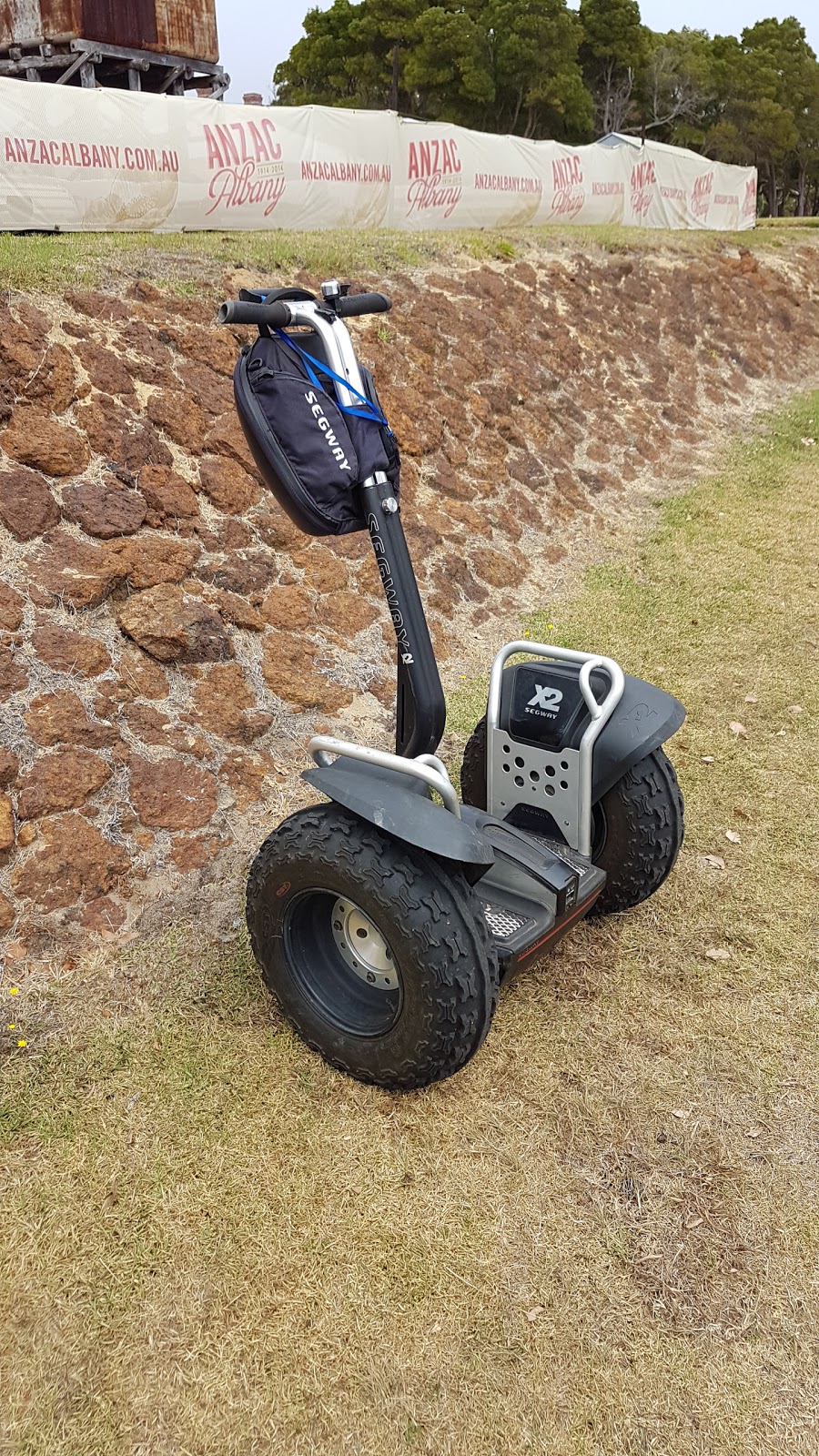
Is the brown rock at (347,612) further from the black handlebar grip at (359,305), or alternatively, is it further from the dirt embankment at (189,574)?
the black handlebar grip at (359,305)

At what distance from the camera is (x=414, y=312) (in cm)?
815

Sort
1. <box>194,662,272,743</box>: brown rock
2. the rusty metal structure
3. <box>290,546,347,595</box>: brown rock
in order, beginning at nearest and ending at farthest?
<box>194,662,272,743</box>: brown rock < <box>290,546,347,595</box>: brown rock < the rusty metal structure

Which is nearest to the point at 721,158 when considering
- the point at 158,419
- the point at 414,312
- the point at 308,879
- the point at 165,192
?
the point at 165,192

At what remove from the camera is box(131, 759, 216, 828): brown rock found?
4.01 metres

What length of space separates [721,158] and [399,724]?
153 ft

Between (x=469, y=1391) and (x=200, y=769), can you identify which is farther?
(x=200, y=769)

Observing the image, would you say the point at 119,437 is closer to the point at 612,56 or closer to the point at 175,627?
the point at 175,627

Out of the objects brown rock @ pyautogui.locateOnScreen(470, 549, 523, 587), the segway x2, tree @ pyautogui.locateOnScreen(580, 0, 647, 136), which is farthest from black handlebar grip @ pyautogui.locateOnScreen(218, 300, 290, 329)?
tree @ pyautogui.locateOnScreen(580, 0, 647, 136)

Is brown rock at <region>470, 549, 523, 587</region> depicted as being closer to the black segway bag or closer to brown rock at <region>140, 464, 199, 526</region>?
brown rock at <region>140, 464, 199, 526</region>

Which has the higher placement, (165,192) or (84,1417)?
(165,192)

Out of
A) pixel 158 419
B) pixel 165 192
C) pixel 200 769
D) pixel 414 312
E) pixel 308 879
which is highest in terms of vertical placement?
pixel 165 192

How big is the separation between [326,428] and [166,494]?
2529 millimetres

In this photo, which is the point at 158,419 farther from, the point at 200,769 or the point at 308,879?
the point at 308,879

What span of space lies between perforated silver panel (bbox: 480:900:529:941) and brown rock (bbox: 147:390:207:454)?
340 cm
